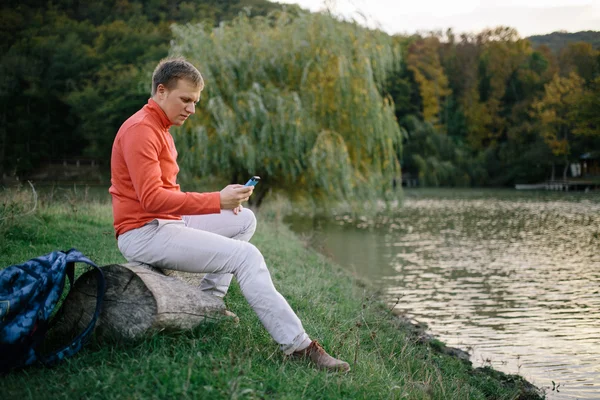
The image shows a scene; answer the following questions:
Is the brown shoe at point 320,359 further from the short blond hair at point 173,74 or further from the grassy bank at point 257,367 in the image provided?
the short blond hair at point 173,74

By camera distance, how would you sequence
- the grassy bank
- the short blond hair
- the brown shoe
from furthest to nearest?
the short blond hair, the brown shoe, the grassy bank

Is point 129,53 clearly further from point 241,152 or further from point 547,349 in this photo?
point 547,349

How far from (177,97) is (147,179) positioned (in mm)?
534

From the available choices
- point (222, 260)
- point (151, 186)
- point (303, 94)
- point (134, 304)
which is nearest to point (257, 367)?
point (222, 260)

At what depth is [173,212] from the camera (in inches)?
130

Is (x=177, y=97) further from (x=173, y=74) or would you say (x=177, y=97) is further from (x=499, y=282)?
(x=499, y=282)

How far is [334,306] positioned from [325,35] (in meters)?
10.2

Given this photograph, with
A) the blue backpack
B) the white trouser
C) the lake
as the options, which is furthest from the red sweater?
the lake

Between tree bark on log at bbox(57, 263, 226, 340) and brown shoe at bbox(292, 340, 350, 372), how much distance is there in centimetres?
60

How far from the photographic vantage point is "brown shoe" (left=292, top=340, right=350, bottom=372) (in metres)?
3.20

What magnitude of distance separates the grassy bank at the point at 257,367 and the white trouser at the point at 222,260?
0.59 ft

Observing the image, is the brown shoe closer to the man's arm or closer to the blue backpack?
the man's arm

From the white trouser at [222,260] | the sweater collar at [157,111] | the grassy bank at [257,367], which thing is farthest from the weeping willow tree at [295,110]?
the white trouser at [222,260]

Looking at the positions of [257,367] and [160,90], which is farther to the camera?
[160,90]
